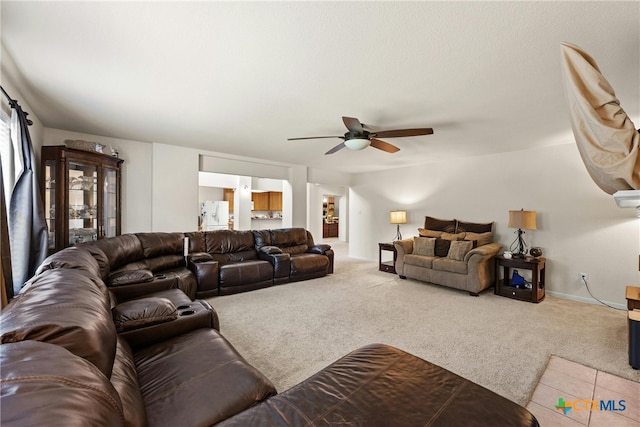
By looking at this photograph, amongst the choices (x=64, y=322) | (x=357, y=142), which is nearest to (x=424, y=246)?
(x=357, y=142)

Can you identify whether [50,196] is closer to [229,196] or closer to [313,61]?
[313,61]

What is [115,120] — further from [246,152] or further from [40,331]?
[40,331]

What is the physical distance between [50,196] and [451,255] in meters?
5.73

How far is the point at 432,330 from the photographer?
2.96 m

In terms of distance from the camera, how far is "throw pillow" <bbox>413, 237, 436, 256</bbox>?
16.3ft

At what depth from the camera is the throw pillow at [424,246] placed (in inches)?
195

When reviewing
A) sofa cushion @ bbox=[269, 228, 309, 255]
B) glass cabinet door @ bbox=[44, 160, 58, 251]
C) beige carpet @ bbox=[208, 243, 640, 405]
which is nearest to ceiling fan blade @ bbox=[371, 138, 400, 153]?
beige carpet @ bbox=[208, 243, 640, 405]

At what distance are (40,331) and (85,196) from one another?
12.2 ft

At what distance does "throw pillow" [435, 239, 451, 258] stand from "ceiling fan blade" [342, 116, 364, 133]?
2994 millimetres

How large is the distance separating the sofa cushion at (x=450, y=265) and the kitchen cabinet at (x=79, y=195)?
16.8 feet

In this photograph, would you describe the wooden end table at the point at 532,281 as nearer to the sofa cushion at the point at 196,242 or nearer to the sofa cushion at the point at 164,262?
the sofa cushion at the point at 196,242

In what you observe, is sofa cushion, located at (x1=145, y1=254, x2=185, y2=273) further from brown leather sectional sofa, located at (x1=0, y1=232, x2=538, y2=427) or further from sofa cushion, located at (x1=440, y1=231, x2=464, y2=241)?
sofa cushion, located at (x1=440, y1=231, x2=464, y2=241)

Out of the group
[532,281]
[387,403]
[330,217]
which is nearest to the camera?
[387,403]

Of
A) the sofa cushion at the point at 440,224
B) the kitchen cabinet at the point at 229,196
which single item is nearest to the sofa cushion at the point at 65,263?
the sofa cushion at the point at 440,224
